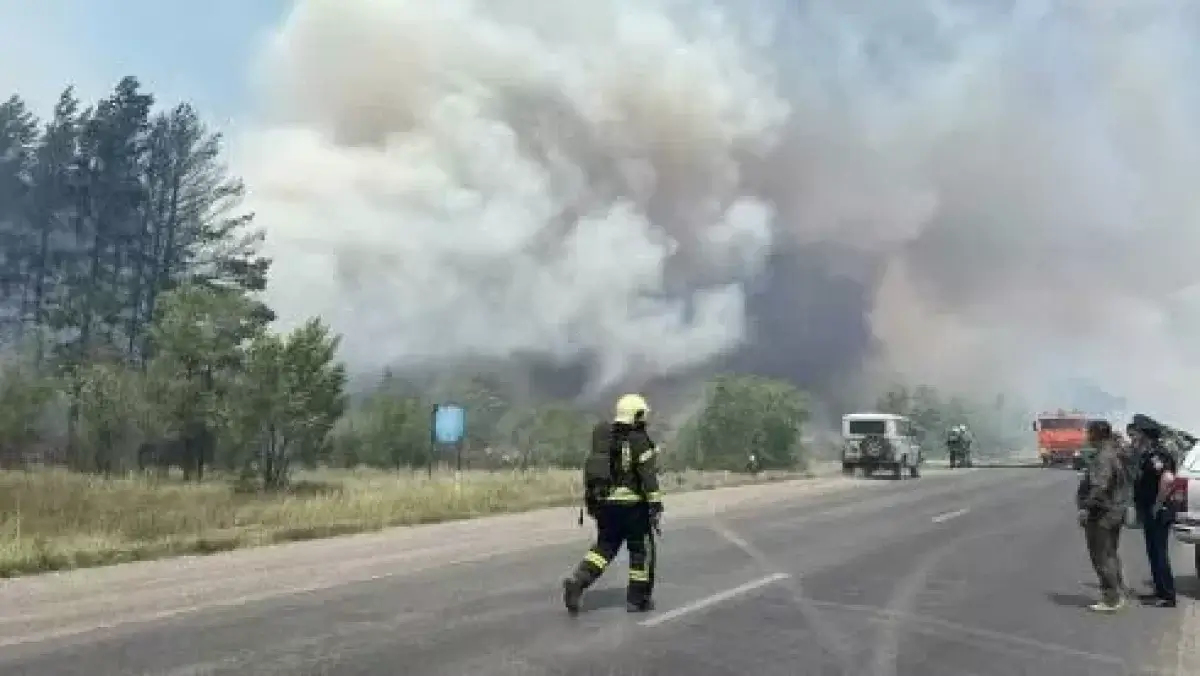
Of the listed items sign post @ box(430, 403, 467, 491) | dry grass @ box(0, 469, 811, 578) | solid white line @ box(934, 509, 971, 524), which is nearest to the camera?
dry grass @ box(0, 469, 811, 578)

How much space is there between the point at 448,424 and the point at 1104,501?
19.8 m

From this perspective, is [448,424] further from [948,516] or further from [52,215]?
[52,215]

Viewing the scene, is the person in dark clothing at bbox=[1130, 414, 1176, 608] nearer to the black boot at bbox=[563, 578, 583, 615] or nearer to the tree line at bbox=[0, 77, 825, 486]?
the black boot at bbox=[563, 578, 583, 615]

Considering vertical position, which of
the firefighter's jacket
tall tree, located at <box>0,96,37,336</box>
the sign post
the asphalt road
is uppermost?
tall tree, located at <box>0,96,37,336</box>

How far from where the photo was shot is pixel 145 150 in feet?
173

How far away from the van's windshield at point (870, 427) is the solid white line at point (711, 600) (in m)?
27.6

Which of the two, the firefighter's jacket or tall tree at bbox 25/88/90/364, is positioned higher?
tall tree at bbox 25/88/90/364

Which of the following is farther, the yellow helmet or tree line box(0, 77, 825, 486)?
tree line box(0, 77, 825, 486)

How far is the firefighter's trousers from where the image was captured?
8281mm

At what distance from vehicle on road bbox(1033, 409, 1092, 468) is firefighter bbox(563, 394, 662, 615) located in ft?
145

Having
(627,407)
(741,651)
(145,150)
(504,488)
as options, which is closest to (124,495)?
(504,488)

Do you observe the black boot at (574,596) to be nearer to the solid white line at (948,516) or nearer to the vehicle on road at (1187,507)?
the vehicle on road at (1187,507)

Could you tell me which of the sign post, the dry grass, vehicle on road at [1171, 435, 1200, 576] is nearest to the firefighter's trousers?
vehicle on road at [1171, 435, 1200, 576]

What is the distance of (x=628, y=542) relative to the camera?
8.42 m
